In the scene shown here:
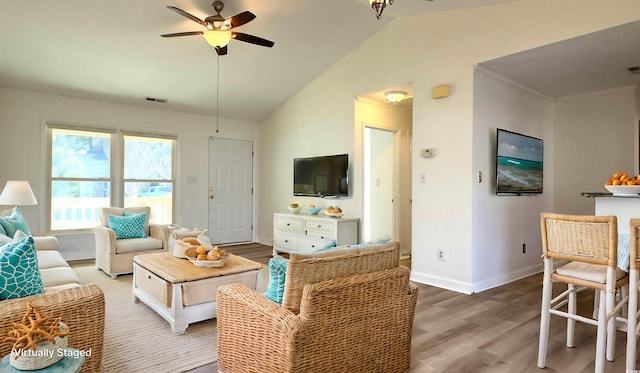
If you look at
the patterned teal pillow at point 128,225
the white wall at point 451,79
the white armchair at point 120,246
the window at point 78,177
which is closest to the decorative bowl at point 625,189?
the white wall at point 451,79

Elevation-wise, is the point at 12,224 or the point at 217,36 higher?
the point at 217,36

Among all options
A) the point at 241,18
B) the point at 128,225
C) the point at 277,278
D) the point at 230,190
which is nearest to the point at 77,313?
the point at 277,278

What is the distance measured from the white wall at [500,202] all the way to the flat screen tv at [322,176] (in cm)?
189

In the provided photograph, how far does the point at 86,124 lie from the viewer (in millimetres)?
5492

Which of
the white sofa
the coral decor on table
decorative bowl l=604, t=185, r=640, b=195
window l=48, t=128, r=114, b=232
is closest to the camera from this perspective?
the coral decor on table

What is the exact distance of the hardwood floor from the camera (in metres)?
2.31

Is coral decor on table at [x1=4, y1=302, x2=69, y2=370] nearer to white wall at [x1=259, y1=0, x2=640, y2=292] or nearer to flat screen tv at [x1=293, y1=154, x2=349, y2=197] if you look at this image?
white wall at [x1=259, y1=0, x2=640, y2=292]

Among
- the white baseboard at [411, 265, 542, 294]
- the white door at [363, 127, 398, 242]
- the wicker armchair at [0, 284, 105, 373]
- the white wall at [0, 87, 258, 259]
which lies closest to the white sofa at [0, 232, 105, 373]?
the wicker armchair at [0, 284, 105, 373]

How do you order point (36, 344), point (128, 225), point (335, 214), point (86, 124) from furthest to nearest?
point (86, 124) < point (335, 214) < point (128, 225) < point (36, 344)

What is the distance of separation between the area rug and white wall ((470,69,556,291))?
2.82 meters

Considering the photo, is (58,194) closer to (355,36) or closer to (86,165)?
(86,165)

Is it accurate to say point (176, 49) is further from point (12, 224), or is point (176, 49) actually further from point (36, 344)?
point (36, 344)

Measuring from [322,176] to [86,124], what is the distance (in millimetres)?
3682

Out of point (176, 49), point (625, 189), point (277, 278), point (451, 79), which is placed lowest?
point (277, 278)
